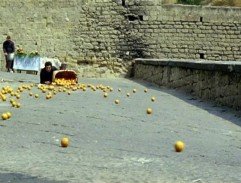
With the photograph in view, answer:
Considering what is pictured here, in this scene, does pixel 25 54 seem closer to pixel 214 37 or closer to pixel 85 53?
pixel 85 53

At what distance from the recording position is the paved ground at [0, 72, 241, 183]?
4.05m

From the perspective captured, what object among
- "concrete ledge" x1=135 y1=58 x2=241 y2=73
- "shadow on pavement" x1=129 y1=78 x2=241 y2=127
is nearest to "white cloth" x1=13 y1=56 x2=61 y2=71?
"concrete ledge" x1=135 y1=58 x2=241 y2=73

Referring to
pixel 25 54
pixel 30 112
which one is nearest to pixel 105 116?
pixel 30 112

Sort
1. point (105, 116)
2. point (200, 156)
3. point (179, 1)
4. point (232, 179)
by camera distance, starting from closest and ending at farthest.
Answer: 1. point (232, 179)
2. point (200, 156)
3. point (105, 116)
4. point (179, 1)

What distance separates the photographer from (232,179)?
3949mm

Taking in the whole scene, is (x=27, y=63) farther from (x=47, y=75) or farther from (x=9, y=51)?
(x=47, y=75)

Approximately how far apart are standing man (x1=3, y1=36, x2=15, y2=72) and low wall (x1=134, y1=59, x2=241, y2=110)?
229 inches

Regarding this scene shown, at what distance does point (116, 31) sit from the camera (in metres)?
19.0

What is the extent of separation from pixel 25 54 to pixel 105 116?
11.7 metres

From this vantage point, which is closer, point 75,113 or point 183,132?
point 183,132

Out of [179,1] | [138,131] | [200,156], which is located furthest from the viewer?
[179,1]

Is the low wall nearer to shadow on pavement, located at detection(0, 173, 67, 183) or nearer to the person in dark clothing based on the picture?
the person in dark clothing

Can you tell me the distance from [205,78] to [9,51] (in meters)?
10.3

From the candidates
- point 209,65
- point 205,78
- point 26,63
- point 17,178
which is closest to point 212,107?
point 209,65
